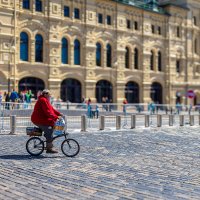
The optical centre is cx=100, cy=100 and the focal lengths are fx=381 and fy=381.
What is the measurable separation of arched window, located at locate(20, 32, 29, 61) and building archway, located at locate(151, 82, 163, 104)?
771 inches

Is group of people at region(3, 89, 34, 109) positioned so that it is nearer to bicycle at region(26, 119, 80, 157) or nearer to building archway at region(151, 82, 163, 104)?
bicycle at region(26, 119, 80, 157)

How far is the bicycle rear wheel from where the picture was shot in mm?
11867

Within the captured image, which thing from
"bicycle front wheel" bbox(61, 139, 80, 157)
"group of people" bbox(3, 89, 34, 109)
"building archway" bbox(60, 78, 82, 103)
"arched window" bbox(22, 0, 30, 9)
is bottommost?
"bicycle front wheel" bbox(61, 139, 80, 157)

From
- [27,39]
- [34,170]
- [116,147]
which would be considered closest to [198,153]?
[116,147]

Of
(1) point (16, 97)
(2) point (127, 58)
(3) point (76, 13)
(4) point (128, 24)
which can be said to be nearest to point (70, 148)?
(1) point (16, 97)

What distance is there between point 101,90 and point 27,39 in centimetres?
1133

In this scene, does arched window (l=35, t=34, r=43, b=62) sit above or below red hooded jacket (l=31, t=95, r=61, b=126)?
above

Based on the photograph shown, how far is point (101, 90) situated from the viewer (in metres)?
46.1

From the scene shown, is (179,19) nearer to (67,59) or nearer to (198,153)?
(67,59)

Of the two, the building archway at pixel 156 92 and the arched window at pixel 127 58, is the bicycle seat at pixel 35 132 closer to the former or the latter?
the arched window at pixel 127 58

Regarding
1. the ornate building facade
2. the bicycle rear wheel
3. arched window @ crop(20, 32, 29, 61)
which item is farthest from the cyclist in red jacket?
arched window @ crop(20, 32, 29, 61)

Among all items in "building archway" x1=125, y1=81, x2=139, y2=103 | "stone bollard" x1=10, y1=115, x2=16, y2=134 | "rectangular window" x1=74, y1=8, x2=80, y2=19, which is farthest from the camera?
"building archway" x1=125, y1=81, x2=139, y2=103

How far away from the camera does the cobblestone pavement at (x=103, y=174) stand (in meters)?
7.43

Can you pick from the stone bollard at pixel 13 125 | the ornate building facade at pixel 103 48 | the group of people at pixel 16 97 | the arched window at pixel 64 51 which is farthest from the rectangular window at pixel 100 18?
the stone bollard at pixel 13 125
